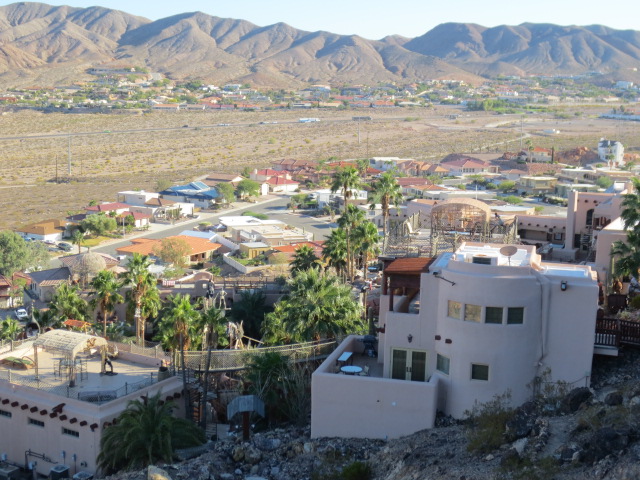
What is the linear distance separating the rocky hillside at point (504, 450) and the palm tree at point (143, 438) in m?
0.99

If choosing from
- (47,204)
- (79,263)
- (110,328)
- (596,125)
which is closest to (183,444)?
(110,328)

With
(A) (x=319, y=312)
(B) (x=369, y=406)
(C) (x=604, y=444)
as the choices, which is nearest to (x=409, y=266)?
(B) (x=369, y=406)

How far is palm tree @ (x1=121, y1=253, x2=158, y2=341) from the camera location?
103ft

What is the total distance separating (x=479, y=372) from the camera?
719 inches

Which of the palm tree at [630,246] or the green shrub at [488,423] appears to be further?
the palm tree at [630,246]

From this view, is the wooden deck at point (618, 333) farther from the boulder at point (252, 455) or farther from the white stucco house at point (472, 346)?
the boulder at point (252, 455)

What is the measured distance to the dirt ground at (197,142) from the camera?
91.2m

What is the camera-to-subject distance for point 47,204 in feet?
255

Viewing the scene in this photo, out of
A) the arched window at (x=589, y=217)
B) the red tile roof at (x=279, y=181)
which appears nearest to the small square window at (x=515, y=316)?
the arched window at (x=589, y=217)

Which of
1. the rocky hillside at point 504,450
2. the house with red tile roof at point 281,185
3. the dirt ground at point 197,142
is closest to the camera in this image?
the rocky hillside at point 504,450

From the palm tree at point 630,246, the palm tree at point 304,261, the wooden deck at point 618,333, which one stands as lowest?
the palm tree at point 304,261

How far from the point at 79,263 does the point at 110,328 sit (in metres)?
11.7

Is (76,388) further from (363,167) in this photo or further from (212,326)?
(363,167)

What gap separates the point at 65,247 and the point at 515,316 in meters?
47.0
